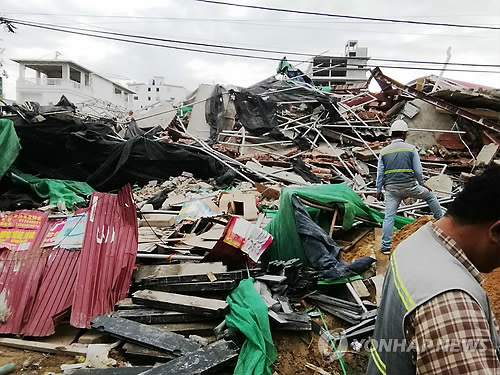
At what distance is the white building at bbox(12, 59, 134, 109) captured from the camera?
30.3 metres

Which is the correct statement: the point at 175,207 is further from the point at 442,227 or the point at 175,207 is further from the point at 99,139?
the point at 442,227

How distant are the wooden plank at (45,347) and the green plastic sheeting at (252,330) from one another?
4.41 feet

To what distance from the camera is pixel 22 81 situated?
30719 mm

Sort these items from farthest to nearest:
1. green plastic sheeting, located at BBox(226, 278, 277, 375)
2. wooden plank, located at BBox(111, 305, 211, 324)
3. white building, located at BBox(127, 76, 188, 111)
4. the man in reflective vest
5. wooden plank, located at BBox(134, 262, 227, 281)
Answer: white building, located at BBox(127, 76, 188, 111) → wooden plank, located at BBox(134, 262, 227, 281) → wooden plank, located at BBox(111, 305, 211, 324) → green plastic sheeting, located at BBox(226, 278, 277, 375) → the man in reflective vest

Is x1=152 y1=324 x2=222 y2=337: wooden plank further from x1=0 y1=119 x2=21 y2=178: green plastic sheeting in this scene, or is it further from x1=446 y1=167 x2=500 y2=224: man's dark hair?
x1=0 y1=119 x2=21 y2=178: green plastic sheeting

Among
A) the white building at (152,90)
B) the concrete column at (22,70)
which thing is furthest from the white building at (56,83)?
the white building at (152,90)

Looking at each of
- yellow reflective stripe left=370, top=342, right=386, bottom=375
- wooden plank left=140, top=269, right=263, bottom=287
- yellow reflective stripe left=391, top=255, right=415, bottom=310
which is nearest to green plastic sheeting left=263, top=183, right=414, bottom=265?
wooden plank left=140, top=269, right=263, bottom=287

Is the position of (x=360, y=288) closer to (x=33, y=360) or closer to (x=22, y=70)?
(x=33, y=360)

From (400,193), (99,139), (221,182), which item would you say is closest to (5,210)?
(99,139)

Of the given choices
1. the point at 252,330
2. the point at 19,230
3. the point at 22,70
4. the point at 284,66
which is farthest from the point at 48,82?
the point at 252,330

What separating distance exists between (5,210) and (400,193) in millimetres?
7054

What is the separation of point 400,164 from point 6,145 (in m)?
7.75

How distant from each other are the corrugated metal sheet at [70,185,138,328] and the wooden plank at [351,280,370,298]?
2.48 metres

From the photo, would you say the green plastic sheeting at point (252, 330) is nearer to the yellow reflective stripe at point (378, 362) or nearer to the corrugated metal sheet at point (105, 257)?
the corrugated metal sheet at point (105, 257)
